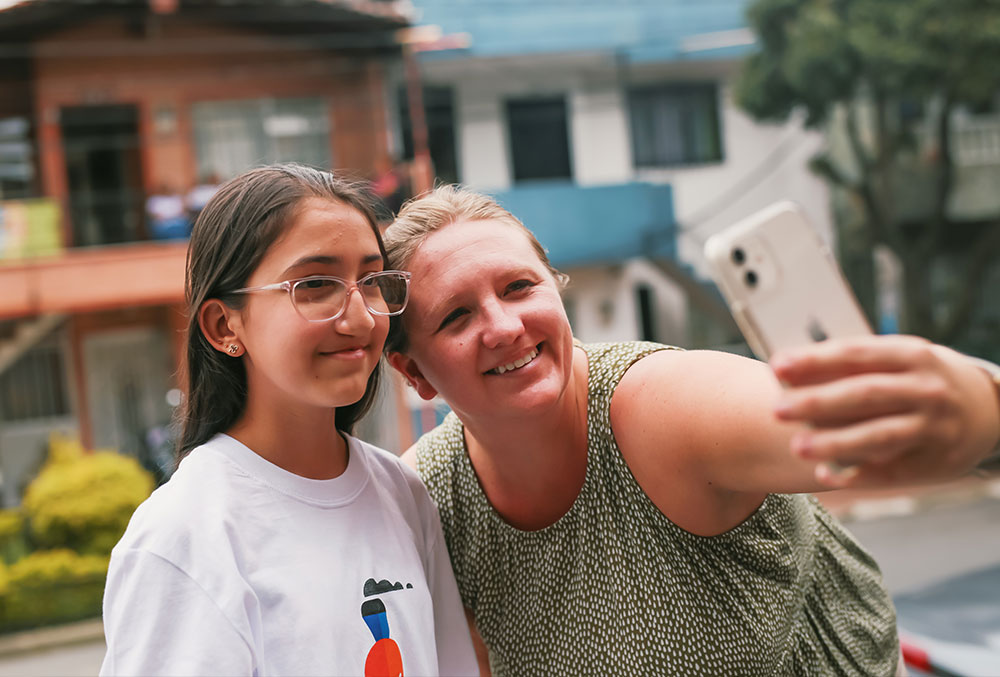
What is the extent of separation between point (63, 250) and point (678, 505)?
517 inches

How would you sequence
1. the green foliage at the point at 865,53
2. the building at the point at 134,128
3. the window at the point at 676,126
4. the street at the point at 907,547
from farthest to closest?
the window at the point at 676,126 → the building at the point at 134,128 → the green foliage at the point at 865,53 → the street at the point at 907,547

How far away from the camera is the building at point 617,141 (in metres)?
16.0

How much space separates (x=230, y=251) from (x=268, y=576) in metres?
0.56

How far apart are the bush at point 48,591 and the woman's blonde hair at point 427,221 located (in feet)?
Result: 29.4

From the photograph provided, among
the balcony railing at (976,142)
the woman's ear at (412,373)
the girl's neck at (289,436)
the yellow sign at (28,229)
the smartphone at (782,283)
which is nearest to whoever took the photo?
the smartphone at (782,283)

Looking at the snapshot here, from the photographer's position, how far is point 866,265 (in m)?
16.1

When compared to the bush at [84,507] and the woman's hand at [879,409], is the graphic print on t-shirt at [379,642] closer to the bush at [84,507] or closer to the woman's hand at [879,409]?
the woman's hand at [879,409]

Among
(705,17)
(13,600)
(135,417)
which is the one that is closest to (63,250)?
(135,417)

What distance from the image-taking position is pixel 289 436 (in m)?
1.79

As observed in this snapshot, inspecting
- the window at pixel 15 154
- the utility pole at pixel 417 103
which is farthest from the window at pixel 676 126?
the window at pixel 15 154

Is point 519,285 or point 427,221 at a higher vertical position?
point 427,221

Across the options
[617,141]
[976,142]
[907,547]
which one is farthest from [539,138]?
[907,547]

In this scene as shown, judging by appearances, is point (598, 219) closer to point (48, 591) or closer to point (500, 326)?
point (48, 591)

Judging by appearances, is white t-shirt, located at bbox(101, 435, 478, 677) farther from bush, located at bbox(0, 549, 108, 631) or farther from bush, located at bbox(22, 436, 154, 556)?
bush, located at bbox(22, 436, 154, 556)
